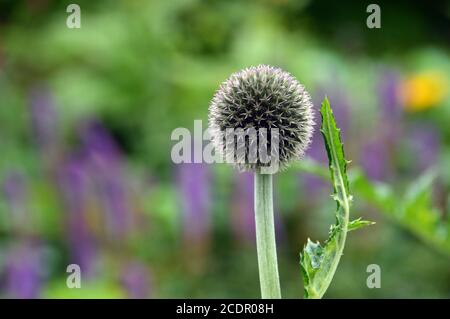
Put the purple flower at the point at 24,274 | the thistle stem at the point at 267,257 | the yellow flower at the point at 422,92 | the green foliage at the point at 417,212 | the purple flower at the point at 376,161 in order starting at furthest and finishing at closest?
the yellow flower at the point at 422,92 → the purple flower at the point at 376,161 → the purple flower at the point at 24,274 → the green foliage at the point at 417,212 → the thistle stem at the point at 267,257

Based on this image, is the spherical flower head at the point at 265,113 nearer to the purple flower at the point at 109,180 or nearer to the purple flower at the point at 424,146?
the purple flower at the point at 109,180

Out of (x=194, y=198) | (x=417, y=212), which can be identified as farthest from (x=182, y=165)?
(x=417, y=212)

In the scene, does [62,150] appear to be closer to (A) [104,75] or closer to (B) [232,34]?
(A) [104,75]

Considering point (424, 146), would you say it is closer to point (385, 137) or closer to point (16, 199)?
point (385, 137)

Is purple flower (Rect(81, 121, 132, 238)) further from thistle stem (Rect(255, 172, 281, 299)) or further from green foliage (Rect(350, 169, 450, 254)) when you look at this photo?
thistle stem (Rect(255, 172, 281, 299))

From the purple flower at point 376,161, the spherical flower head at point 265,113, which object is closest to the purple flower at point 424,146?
the purple flower at point 376,161

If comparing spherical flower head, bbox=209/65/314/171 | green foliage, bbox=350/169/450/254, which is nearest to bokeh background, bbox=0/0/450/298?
green foliage, bbox=350/169/450/254
